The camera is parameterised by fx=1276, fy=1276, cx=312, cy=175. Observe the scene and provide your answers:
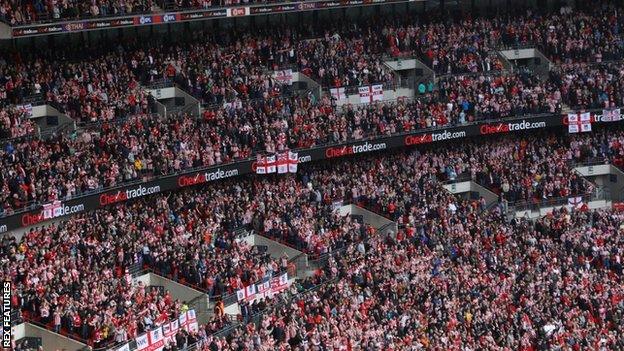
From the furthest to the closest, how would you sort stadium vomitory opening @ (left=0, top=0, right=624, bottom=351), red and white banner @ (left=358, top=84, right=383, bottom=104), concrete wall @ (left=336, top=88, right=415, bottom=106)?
1. red and white banner @ (left=358, top=84, right=383, bottom=104)
2. concrete wall @ (left=336, top=88, right=415, bottom=106)
3. stadium vomitory opening @ (left=0, top=0, right=624, bottom=351)

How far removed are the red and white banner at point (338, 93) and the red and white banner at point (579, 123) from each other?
430 inches

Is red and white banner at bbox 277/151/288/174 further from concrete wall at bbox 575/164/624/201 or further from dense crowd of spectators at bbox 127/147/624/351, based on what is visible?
concrete wall at bbox 575/164/624/201

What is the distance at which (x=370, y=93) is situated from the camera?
5944cm

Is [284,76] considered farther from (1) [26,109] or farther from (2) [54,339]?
(2) [54,339]

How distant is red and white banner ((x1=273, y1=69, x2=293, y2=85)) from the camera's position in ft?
192

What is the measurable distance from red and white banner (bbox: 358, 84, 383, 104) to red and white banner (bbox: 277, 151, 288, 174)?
23.7ft

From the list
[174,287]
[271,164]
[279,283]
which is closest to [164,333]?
[174,287]

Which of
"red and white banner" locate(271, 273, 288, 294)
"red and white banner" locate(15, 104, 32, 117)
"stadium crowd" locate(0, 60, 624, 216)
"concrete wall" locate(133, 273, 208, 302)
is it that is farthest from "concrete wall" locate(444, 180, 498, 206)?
"red and white banner" locate(15, 104, 32, 117)

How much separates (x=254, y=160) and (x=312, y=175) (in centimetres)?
382

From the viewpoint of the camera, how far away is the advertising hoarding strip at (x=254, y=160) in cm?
4516

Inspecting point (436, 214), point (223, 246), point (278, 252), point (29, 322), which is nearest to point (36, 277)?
point (29, 322)

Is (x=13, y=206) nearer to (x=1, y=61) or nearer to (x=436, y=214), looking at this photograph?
(x=1, y=61)

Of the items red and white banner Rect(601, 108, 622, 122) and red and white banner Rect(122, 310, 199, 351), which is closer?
red and white banner Rect(122, 310, 199, 351)

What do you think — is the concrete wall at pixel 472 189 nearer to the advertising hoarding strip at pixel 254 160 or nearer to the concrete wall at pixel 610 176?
the advertising hoarding strip at pixel 254 160
